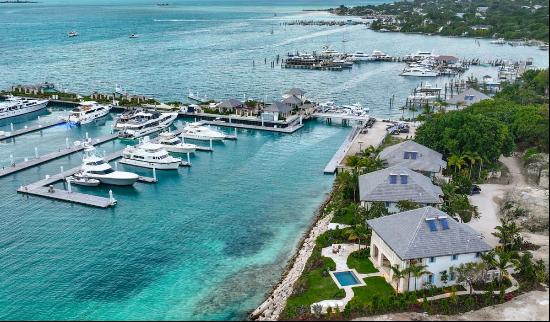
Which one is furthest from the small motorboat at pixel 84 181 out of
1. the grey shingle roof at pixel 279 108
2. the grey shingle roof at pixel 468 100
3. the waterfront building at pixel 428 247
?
the grey shingle roof at pixel 468 100

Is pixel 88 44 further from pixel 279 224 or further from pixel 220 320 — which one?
pixel 220 320

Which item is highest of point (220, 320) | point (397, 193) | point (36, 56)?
point (36, 56)

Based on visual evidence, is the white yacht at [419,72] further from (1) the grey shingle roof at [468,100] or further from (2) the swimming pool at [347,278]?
(2) the swimming pool at [347,278]

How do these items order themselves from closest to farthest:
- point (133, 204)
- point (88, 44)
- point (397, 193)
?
point (397, 193)
point (133, 204)
point (88, 44)

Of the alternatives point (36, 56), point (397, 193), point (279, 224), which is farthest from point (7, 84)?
point (397, 193)

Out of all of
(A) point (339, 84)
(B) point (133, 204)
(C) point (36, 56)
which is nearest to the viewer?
(B) point (133, 204)
